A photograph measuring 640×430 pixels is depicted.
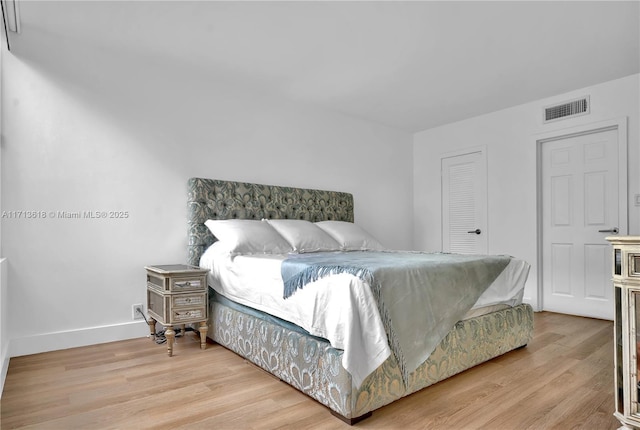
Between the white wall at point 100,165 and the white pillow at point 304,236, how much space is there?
0.71m

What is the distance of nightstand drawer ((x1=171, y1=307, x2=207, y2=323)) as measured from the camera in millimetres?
2754

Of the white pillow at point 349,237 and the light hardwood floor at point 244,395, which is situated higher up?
the white pillow at point 349,237

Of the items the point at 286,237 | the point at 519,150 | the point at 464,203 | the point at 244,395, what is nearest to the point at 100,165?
the point at 286,237

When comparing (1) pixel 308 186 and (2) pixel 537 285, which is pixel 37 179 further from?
(2) pixel 537 285

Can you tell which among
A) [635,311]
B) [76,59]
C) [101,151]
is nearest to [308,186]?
[101,151]

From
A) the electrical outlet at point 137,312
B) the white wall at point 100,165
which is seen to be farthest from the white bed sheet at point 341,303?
the white wall at point 100,165

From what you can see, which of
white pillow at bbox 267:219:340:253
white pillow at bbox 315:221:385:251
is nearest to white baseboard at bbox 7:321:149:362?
white pillow at bbox 267:219:340:253

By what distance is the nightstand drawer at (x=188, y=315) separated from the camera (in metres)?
2.75

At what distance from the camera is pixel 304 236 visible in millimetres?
3490

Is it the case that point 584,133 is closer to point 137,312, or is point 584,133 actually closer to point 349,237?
point 349,237

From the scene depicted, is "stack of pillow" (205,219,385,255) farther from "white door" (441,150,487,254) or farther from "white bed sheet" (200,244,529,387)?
"white door" (441,150,487,254)

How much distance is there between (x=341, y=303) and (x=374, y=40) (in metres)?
2.17

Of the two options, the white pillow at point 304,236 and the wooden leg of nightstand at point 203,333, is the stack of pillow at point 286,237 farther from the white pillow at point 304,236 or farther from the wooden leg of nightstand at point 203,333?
the wooden leg of nightstand at point 203,333

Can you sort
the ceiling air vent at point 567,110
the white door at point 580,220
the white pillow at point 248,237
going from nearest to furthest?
the white pillow at point 248,237
the white door at point 580,220
the ceiling air vent at point 567,110
